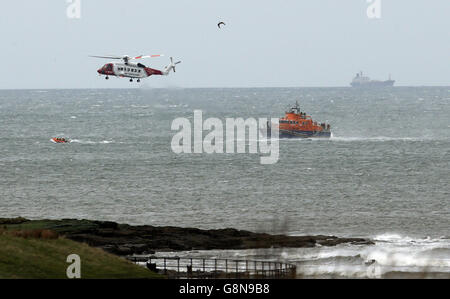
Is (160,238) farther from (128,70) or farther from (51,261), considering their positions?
(51,261)

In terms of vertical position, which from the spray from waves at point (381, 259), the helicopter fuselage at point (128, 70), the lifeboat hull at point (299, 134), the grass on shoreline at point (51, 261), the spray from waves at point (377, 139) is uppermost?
the helicopter fuselage at point (128, 70)

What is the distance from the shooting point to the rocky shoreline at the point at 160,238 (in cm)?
5019

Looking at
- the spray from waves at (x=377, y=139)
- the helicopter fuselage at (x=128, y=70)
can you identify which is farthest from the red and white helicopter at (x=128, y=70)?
the spray from waves at (x=377, y=139)

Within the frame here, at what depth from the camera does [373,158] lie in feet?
350

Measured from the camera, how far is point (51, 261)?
33938mm

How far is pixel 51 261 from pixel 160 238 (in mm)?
A: 18875

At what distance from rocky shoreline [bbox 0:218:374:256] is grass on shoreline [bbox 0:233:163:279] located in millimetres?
11327

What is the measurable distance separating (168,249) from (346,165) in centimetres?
5111

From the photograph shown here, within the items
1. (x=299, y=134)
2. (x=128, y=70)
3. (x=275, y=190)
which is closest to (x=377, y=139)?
(x=299, y=134)

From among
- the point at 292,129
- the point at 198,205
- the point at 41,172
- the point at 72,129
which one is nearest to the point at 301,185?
the point at 198,205

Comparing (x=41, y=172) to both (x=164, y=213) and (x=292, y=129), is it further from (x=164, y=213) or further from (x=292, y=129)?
(x=292, y=129)

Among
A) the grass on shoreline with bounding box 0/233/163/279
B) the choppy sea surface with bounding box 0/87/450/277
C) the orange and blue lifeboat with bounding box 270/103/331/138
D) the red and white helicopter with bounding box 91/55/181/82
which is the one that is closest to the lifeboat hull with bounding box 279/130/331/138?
the orange and blue lifeboat with bounding box 270/103/331/138

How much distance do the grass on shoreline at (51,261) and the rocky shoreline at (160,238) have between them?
37.2ft

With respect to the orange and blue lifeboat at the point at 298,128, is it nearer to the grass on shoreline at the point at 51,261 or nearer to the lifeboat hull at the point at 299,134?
the lifeboat hull at the point at 299,134
